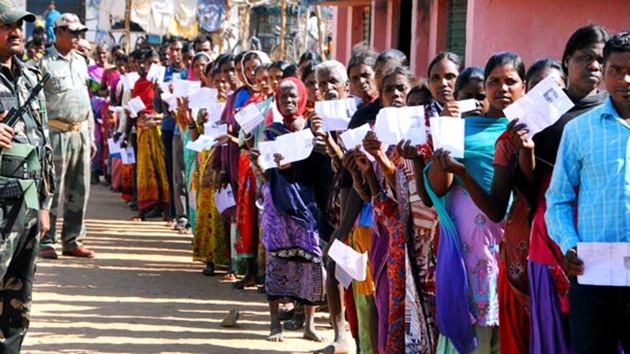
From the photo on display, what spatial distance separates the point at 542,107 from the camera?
4.99m

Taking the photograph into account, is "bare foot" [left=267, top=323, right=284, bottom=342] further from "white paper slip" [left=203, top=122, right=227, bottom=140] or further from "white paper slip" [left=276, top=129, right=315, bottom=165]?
"white paper slip" [left=203, top=122, right=227, bottom=140]

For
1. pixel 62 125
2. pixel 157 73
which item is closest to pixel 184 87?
pixel 62 125

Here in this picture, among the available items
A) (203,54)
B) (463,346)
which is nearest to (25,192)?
(463,346)

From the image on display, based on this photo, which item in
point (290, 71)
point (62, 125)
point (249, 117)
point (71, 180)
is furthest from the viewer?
point (71, 180)

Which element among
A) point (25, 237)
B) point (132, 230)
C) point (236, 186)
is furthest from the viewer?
point (132, 230)

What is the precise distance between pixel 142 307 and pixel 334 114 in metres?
3.11

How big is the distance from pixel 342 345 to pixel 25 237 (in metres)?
2.13

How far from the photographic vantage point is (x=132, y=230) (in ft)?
49.3

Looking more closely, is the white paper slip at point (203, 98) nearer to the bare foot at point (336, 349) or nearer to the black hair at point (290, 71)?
the black hair at point (290, 71)

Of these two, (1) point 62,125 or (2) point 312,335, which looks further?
(1) point 62,125

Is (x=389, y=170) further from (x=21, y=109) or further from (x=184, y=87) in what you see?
(x=184, y=87)

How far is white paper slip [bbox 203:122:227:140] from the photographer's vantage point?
34.5 ft

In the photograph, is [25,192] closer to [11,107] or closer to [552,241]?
[11,107]

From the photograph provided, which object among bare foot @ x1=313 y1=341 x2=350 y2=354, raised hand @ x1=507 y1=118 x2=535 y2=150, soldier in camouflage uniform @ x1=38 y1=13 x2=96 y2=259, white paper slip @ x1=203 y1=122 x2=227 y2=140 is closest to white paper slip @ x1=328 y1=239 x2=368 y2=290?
bare foot @ x1=313 y1=341 x2=350 y2=354
